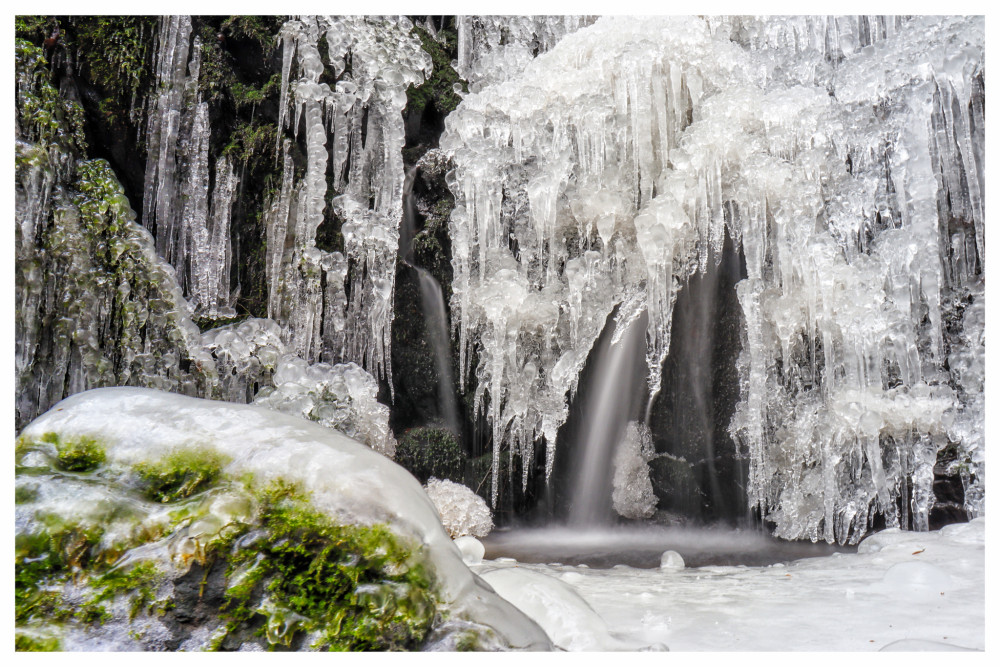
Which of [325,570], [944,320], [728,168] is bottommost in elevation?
[325,570]

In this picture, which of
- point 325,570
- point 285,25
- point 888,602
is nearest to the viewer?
point 325,570

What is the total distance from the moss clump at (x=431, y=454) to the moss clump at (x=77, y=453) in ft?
13.3

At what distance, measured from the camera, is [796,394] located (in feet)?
19.0

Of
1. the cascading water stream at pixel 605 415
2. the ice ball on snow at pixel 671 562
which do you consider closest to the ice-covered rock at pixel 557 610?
the ice ball on snow at pixel 671 562

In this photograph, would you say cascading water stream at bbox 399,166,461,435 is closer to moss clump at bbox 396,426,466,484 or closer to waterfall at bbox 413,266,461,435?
waterfall at bbox 413,266,461,435

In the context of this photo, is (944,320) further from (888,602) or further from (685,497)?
(888,602)

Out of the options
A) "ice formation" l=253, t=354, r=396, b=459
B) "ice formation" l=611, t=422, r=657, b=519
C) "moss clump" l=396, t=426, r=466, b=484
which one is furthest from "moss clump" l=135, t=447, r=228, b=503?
"ice formation" l=611, t=422, r=657, b=519

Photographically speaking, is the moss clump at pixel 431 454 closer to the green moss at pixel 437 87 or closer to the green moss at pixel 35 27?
the green moss at pixel 437 87

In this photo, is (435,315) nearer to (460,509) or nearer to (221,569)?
(460,509)

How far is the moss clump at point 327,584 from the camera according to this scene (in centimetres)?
184

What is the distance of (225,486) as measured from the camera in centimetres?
205

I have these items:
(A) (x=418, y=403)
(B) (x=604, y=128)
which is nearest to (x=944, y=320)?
(B) (x=604, y=128)

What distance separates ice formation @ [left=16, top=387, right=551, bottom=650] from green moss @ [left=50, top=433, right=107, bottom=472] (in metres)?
0.02

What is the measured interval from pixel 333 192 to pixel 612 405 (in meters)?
3.42
